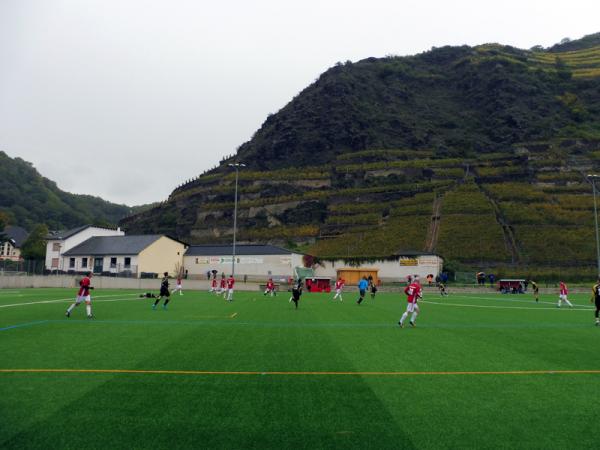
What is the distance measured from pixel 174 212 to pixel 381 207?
2107 inches

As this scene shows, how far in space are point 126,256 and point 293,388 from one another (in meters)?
57.0

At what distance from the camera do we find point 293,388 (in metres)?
8.24

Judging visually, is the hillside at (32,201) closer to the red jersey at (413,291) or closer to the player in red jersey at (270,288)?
the player in red jersey at (270,288)

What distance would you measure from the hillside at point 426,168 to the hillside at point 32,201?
22284 millimetres

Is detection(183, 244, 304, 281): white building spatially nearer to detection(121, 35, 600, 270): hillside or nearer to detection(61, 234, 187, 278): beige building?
detection(61, 234, 187, 278): beige building

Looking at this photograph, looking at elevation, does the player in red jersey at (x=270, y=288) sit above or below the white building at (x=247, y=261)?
below

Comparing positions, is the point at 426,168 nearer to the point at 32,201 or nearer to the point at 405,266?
the point at 405,266

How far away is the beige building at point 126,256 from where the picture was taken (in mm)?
60344

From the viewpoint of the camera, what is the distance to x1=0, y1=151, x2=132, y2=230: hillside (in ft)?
409

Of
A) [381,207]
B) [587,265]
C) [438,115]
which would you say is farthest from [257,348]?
[438,115]

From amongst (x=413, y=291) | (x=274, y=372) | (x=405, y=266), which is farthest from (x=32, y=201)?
(x=274, y=372)

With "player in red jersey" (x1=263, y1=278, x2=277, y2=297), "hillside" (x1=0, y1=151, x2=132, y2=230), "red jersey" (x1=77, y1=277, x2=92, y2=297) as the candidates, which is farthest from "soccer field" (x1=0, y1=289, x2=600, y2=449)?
"hillside" (x1=0, y1=151, x2=132, y2=230)

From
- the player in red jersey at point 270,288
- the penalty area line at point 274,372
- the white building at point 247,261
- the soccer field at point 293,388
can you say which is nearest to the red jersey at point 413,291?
the soccer field at point 293,388

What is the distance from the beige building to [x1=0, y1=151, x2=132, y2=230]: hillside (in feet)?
193
